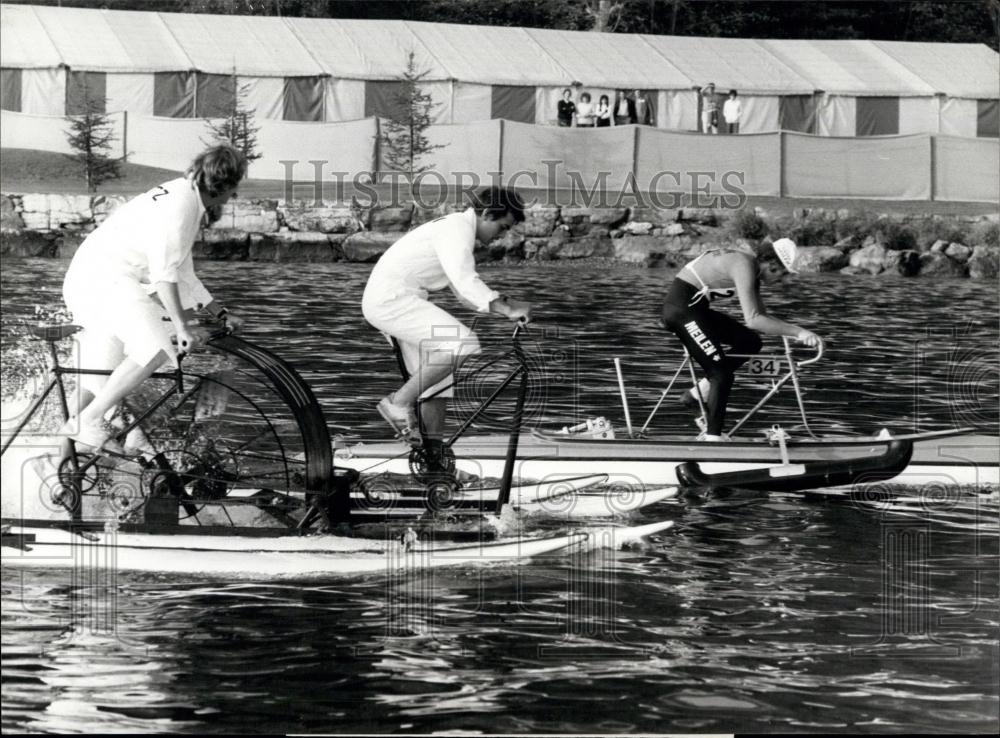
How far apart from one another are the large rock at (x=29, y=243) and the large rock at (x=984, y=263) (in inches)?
694

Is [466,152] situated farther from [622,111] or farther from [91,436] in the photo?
[91,436]

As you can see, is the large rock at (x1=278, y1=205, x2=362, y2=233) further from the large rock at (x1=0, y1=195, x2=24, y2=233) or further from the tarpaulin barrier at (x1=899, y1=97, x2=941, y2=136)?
the tarpaulin barrier at (x1=899, y1=97, x2=941, y2=136)

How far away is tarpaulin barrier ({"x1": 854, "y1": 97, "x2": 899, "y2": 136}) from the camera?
35.7 meters

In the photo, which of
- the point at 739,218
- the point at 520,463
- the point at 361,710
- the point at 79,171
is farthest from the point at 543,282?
the point at 361,710

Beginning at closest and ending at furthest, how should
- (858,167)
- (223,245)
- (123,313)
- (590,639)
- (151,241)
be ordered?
1. (590,639)
2. (151,241)
3. (123,313)
4. (223,245)
5. (858,167)

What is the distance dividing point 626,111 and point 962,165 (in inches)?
288

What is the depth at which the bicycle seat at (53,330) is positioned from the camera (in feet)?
23.6

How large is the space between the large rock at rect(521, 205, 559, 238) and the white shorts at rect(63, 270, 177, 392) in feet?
70.7

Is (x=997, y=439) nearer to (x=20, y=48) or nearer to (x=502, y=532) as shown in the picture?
(x=502, y=532)

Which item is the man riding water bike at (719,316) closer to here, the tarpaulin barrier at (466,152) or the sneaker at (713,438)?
the sneaker at (713,438)

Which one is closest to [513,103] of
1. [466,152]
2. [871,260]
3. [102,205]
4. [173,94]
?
[466,152]

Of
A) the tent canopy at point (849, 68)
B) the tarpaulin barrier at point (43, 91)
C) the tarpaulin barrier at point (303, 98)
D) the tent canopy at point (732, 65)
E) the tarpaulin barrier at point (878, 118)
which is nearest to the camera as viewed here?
the tarpaulin barrier at point (43, 91)

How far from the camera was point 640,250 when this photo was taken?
28.8 metres
